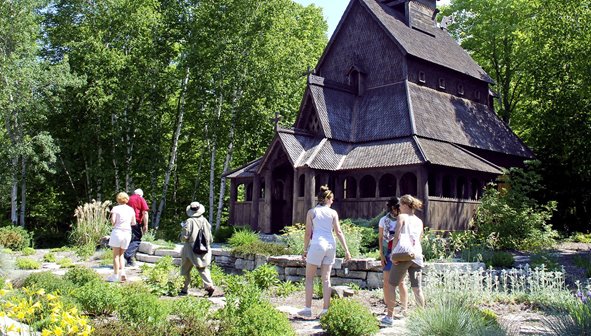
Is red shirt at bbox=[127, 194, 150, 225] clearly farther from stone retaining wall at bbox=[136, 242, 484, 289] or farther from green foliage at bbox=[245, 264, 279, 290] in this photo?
green foliage at bbox=[245, 264, 279, 290]

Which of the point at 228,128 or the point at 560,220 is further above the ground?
the point at 228,128

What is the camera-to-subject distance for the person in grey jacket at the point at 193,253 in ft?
34.7

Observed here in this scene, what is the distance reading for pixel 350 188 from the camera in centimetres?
2334

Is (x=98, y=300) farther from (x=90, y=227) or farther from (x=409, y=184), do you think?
(x=409, y=184)

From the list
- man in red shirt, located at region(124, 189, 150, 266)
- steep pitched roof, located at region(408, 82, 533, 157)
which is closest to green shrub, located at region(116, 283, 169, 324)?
man in red shirt, located at region(124, 189, 150, 266)

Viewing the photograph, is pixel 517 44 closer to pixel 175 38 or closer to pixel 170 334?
pixel 175 38

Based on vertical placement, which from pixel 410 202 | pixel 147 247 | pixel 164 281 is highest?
pixel 410 202

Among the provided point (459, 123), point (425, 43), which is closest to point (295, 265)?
point (459, 123)

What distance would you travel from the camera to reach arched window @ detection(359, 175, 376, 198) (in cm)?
2373

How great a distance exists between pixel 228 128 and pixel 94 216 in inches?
461

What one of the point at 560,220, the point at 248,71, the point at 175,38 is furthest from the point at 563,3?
the point at 175,38

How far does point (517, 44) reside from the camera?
31938 mm

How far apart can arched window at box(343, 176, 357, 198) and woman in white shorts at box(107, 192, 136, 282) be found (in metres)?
12.2

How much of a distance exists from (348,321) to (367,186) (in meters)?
17.3
